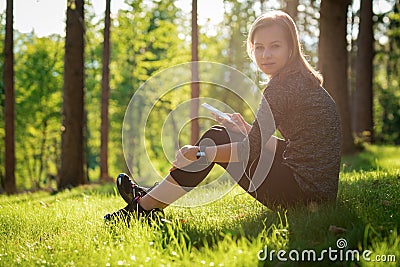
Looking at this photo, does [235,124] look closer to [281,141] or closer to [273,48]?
[281,141]

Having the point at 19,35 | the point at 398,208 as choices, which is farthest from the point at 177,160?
the point at 19,35

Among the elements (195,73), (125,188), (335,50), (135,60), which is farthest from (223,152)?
(135,60)

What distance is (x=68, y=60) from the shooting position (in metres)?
10.7

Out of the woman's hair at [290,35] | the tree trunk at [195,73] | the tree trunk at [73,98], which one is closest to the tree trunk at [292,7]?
the tree trunk at [195,73]

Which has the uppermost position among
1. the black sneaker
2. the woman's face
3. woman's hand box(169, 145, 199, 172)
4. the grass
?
the woman's face

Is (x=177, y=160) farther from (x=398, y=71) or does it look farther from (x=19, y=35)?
(x=398, y=71)

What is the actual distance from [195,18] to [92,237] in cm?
822

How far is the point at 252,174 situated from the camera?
148 inches

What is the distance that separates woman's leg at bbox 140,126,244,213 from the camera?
376cm

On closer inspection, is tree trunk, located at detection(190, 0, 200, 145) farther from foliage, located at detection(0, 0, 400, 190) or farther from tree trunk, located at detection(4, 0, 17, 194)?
foliage, located at detection(0, 0, 400, 190)

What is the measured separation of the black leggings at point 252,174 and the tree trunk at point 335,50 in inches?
286

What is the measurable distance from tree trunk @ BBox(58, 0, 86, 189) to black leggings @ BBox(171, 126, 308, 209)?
297 inches

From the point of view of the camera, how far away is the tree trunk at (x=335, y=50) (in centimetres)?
1037

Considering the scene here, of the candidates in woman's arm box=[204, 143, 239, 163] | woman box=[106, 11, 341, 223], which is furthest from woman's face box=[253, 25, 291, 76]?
woman's arm box=[204, 143, 239, 163]
